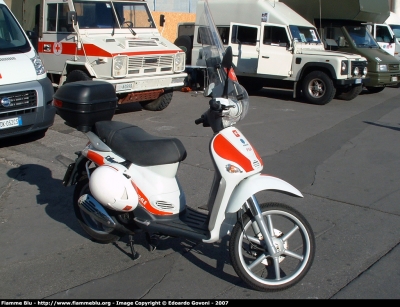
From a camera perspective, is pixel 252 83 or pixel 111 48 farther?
pixel 252 83

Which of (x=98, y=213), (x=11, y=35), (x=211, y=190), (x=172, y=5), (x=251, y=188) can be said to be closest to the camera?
(x=251, y=188)

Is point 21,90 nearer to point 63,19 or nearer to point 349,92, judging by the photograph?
point 63,19

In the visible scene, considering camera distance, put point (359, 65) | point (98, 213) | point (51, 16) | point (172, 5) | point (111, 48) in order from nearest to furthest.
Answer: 1. point (98, 213)
2. point (111, 48)
3. point (51, 16)
4. point (359, 65)
5. point (172, 5)

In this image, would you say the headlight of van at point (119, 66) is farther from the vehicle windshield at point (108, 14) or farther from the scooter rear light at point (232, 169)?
the scooter rear light at point (232, 169)

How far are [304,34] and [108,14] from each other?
562cm

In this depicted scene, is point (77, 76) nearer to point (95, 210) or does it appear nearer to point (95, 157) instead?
point (95, 157)

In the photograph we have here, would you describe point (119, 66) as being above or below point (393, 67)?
below

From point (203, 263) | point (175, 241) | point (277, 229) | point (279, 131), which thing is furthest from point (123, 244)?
point (279, 131)

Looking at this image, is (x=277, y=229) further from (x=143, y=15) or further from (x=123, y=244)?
(x=143, y=15)

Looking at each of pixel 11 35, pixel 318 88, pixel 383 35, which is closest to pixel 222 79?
pixel 11 35

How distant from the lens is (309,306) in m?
3.52

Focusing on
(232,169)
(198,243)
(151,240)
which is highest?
(232,169)

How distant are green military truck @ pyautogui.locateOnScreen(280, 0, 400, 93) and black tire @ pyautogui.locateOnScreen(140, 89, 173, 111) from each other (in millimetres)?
5763

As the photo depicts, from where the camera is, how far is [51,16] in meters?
10.2
